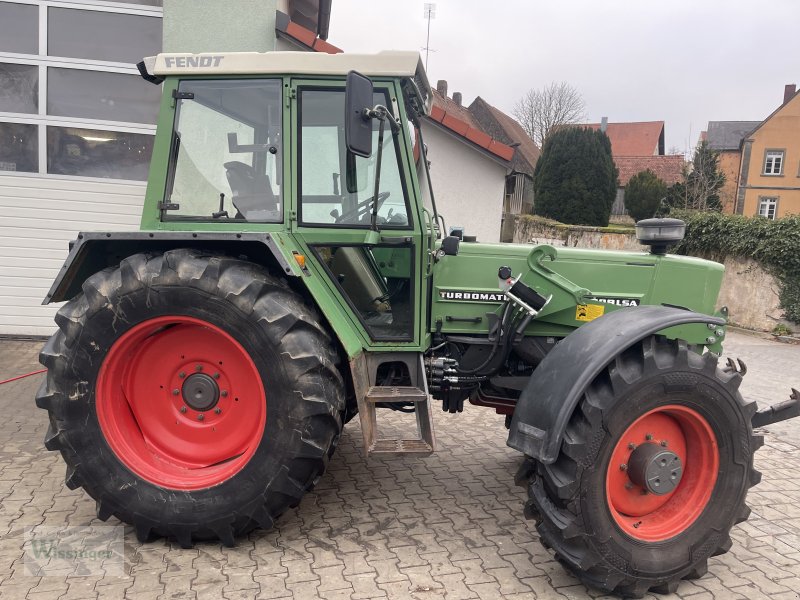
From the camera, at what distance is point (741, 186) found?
36.6 meters

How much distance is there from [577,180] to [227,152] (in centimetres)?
2028

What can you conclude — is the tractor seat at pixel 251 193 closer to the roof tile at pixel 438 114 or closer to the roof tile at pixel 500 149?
the roof tile at pixel 438 114

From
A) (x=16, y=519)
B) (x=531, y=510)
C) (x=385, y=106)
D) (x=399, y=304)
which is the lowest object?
(x=16, y=519)

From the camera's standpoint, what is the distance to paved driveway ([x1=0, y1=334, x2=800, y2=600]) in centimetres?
276

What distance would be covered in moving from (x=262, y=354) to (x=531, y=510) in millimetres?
1447

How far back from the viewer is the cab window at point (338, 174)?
315cm

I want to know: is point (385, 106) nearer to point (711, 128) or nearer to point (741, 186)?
point (741, 186)

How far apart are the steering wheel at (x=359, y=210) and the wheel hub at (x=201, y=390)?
1.06 meters

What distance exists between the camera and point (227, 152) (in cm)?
322

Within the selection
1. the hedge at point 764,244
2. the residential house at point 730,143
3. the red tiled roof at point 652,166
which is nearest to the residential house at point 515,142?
the red tiled roof at point 652,166

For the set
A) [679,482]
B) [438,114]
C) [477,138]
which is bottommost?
[679,482]

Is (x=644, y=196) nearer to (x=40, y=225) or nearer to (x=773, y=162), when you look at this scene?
(x=773, y=162)

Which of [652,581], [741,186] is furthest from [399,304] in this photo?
[741,186]

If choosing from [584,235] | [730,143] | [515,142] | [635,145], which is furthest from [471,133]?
[635,145]
